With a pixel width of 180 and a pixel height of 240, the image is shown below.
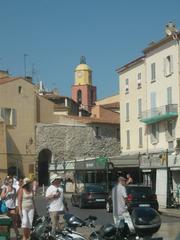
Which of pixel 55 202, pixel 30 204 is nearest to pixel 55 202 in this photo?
pixel 55 202

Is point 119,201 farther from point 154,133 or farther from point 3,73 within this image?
point 3,73

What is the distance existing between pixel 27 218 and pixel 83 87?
11732 centimetres

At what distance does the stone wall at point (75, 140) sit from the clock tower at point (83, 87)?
180 ft

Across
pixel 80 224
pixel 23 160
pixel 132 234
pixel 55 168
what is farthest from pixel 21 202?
pixel 23 160

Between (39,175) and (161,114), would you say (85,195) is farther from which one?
(39,175)

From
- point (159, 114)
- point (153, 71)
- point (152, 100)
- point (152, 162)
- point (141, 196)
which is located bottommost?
point (141, 196)

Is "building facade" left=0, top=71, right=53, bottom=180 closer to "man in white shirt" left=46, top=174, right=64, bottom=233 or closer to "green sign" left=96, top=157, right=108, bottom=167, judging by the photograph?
"green sign" left=96, top=157, right=108, bottom=167

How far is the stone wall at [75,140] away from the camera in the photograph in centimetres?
7206

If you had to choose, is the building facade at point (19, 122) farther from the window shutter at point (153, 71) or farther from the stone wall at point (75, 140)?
the window shutter at point (153, 71)

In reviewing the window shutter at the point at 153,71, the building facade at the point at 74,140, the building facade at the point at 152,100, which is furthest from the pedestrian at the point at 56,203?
the building facade at the point at 74,140

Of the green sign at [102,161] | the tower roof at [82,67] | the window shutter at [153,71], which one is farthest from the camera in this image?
the tower roof at [82,67]

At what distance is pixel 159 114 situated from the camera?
5491 centimetres

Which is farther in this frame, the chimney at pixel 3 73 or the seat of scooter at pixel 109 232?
the chimney at pixel 3 73

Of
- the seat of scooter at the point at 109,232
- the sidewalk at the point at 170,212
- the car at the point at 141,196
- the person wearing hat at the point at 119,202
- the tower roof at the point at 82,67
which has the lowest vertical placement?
the sidewalk at the point at 170,212
